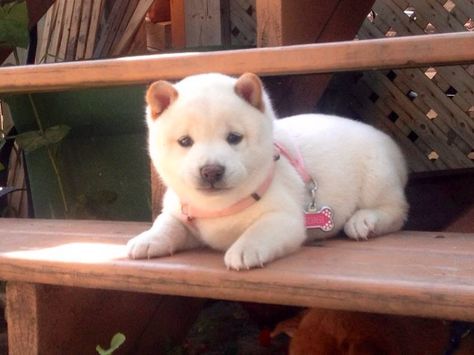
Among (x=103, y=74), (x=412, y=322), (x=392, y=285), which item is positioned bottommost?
(x=412, y=322)

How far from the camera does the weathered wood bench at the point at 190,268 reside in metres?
1.34

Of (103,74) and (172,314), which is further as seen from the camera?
(172,314)

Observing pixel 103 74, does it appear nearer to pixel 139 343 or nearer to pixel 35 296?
pixel 35 296

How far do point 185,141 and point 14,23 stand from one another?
1423 mm

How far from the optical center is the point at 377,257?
5.02ft

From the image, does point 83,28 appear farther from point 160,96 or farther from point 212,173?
point 212,173

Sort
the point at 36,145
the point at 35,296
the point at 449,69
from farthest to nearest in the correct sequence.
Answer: the point at 449,69, the point at 36,145, the point at 35,296

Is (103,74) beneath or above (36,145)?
above

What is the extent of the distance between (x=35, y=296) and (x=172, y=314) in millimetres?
564

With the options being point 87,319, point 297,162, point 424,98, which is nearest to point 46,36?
point 424,98

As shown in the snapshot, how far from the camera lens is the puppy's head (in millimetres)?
1529

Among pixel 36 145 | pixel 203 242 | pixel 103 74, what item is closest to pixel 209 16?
pixel 36 145

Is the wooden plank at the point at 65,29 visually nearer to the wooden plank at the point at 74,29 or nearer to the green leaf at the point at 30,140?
the wooden plank at the point at 74,29

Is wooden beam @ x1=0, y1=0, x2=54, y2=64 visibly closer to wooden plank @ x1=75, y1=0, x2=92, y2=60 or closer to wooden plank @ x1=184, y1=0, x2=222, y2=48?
wooden plank @ x1=75, y1=0, x2=92, y2=60
